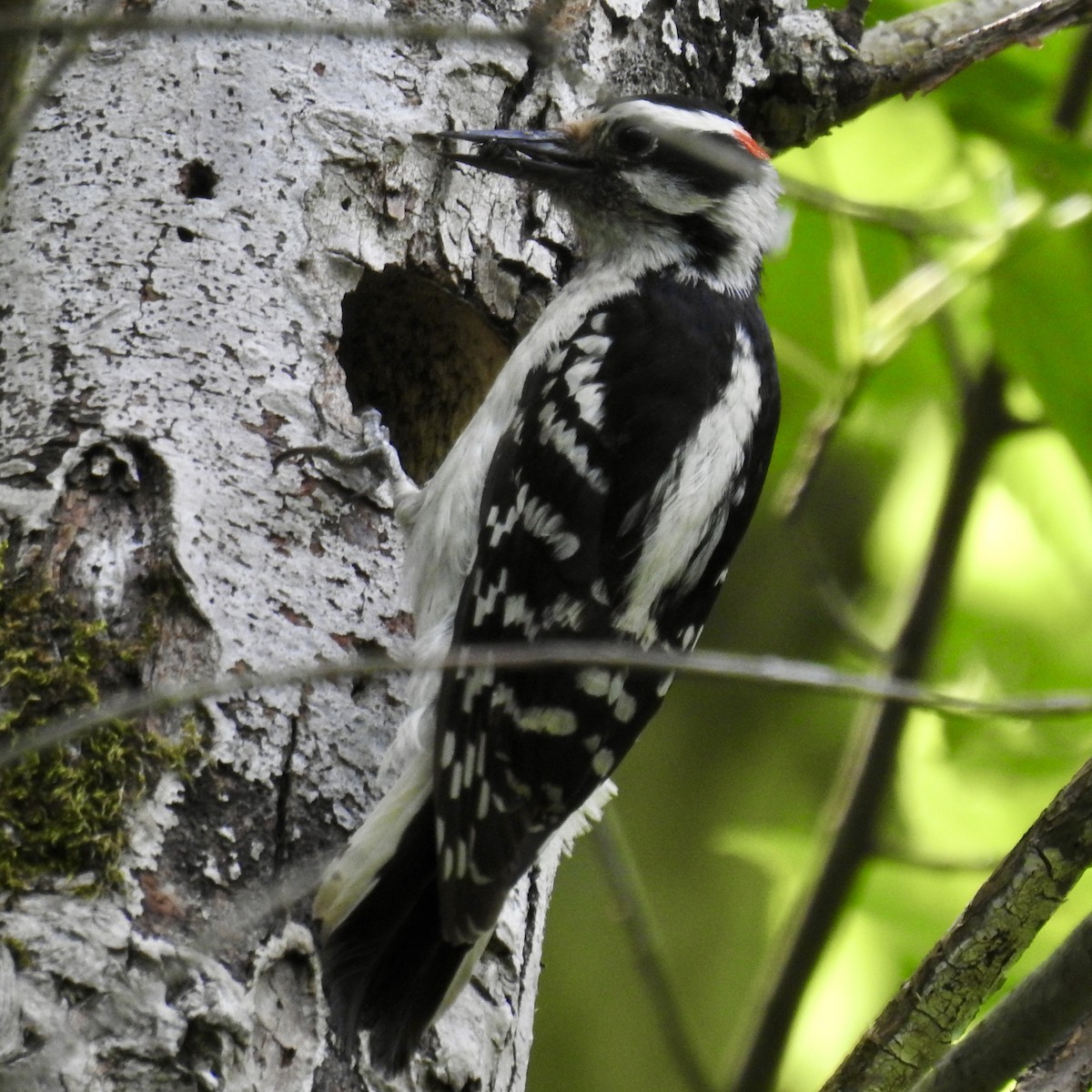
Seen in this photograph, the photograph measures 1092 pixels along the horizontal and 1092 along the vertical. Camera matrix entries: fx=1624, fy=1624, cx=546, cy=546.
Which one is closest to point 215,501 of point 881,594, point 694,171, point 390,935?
point 390,935

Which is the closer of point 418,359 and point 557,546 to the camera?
point 557,546

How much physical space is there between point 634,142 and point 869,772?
1.61 meters

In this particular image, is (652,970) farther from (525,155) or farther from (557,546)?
(525,155)

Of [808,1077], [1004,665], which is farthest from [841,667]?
[808,1077]

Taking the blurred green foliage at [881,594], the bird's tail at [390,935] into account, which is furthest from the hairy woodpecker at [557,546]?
the blurred green foliage at [881,594]

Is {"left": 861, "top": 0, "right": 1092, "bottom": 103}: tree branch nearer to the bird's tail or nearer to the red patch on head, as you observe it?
the red patch on head

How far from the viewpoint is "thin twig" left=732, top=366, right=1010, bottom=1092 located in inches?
148

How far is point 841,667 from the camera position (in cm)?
462

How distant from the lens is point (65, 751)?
7.23 feet

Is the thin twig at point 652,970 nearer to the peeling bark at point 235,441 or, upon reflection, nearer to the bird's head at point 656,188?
the peeling bark at point 235,441

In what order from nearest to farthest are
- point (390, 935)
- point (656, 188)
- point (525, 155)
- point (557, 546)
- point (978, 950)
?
point (978, 950), point (390, 935), point (557, 546), point (525, 155), point (656, 188)

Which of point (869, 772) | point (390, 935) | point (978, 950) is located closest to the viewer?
point (978, 950)

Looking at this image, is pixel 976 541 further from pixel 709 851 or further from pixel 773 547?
pixel 709 851

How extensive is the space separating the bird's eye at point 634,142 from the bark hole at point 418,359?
465mm
